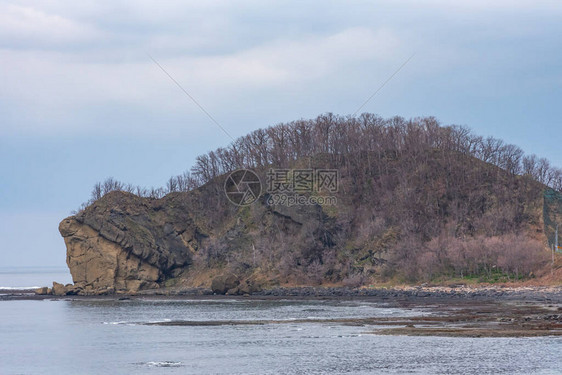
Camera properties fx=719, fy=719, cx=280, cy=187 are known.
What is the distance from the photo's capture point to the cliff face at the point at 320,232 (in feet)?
344

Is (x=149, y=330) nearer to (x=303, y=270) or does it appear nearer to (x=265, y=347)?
(x=265, y=347)

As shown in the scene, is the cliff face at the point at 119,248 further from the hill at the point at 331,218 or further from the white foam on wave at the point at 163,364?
the white foam on wave at the point at 163,364

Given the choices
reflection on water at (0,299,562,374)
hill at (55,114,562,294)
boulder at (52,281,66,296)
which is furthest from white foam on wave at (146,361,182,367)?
boulder at (52,281,66,296)

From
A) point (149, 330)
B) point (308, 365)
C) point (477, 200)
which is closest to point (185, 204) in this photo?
point (477, 200)

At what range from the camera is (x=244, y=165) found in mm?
133375

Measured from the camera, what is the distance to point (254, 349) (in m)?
46.8

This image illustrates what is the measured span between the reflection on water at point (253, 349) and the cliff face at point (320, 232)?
3548cm

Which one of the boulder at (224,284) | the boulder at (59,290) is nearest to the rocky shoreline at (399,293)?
the boulder at (59,290)

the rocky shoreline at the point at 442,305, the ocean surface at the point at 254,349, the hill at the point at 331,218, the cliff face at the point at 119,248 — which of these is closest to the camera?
the ocean surface at the point at 254,349

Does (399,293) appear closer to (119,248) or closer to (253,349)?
(253,349)

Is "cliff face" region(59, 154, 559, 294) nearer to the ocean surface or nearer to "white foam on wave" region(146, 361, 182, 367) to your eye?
the ocean surface

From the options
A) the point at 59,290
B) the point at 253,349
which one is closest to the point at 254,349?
the point at 253,349

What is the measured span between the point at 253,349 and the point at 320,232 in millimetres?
67508

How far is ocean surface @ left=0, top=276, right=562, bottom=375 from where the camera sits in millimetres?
39125
